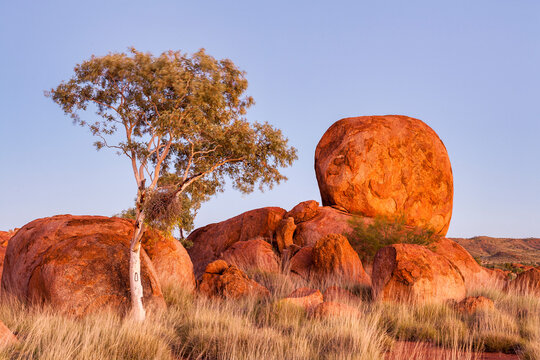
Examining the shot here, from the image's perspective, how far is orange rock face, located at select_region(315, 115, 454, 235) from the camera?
24.8 m

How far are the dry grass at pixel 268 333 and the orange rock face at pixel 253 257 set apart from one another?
721cm

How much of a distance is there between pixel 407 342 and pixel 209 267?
803 centimetres

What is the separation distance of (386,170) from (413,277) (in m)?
12.9

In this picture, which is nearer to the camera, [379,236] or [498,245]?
[379,236]

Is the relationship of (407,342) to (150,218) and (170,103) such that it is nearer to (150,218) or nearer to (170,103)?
(150,218)

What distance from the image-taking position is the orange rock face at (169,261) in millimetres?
15633

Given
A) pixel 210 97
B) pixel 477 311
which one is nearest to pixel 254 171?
pixel 210 97

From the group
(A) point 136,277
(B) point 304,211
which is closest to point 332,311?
(A) point 136,277

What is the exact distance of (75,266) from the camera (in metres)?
12.0

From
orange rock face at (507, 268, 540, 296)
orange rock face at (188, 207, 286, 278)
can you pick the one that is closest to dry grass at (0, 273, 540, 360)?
orange rock face at (507, 268, 540, 296)

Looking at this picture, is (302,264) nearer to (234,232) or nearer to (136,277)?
(234,232)

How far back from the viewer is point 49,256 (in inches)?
485

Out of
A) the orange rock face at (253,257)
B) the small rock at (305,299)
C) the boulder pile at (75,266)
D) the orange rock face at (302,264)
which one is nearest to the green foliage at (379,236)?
the orange rock face at (302,264)

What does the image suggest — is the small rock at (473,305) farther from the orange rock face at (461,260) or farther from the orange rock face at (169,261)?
the orange rock face at (461,260)
